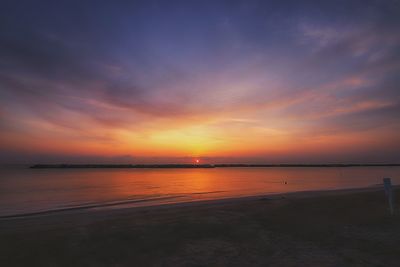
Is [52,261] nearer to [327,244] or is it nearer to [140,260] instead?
[140,260]

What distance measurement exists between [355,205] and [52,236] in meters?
14.7

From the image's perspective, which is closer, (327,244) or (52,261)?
(52,261)

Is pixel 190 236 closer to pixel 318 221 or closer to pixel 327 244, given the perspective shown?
pixel 327 244

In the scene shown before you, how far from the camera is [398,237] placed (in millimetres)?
9445

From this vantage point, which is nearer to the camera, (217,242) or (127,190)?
(217,242)

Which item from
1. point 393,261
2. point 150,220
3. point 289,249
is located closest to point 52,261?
point 150,220

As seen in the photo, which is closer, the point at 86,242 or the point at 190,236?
the point at 86,242

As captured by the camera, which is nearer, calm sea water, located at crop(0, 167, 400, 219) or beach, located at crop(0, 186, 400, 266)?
beach, located at crop(0, 186, 400, 266)

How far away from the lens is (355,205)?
53.6 ft

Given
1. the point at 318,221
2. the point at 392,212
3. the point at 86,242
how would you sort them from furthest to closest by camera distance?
the point at 392,212 < the point at 318,221 < the point at 86,242

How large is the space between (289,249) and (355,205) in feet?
32.7

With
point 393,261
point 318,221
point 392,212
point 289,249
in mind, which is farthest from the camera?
point 392,212

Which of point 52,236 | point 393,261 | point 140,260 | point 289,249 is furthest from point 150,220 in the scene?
point 393,261

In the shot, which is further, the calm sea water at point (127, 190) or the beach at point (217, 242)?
the calm sea water at point (127, 190)
